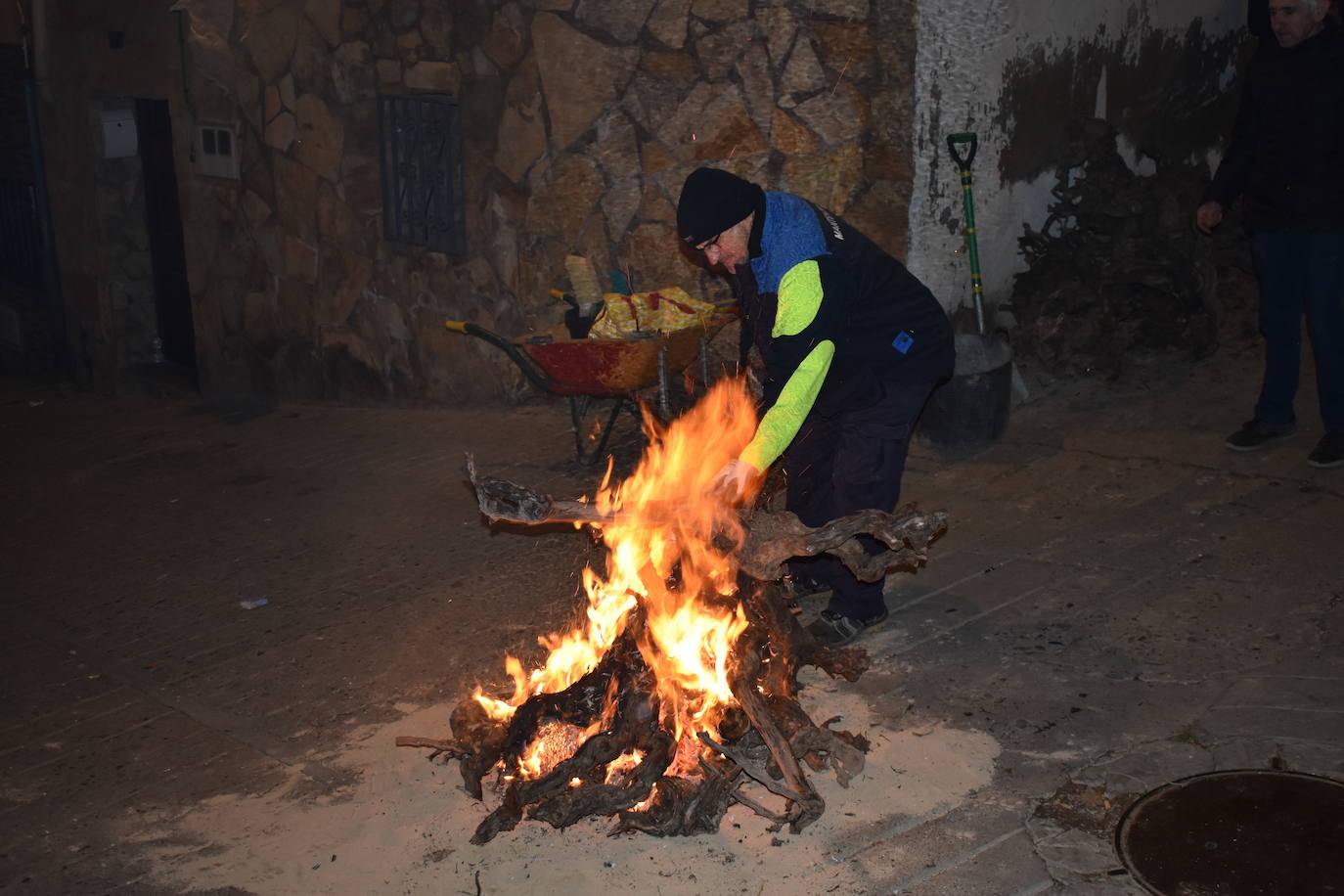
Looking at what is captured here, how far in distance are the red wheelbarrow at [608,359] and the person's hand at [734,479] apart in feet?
8.58

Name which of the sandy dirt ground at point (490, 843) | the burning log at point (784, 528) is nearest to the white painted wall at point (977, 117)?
the burning log at point (784, 528)

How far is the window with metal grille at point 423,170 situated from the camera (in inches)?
340

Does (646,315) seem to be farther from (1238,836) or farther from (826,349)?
(1238,836)

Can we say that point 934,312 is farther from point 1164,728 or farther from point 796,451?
point 1164,728

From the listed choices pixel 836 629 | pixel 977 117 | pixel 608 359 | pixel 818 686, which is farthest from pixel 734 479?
pixel 977 117

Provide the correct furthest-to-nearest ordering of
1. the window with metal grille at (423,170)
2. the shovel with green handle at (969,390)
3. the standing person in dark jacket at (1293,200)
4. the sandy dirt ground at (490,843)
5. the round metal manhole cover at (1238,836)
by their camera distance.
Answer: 1. the window with metal grille at (423,170)
2. the shovel with green handle at (969,390)
3. the standing person in dark jacket at (1293,200)
4. the sandy dirt ground at (490,843)
5. the round metal manhole cover at (1238,836)

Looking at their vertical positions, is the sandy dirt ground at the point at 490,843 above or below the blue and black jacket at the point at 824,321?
below

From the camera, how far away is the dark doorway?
11.3 meters

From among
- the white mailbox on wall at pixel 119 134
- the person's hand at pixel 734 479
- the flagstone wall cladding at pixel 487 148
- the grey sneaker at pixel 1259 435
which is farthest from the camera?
the white mailbox on wall at pixel 119 134

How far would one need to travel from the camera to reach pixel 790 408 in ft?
13.6

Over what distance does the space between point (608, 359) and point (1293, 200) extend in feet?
11.7

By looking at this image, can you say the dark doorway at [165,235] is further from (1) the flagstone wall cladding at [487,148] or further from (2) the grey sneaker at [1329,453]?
(2) the grey sneaker at [1329,453]

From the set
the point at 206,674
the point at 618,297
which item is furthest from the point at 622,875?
the point at 618,297

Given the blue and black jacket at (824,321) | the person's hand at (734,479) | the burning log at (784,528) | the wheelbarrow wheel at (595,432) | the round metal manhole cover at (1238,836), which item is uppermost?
the blue and black jacket at (824,321)
